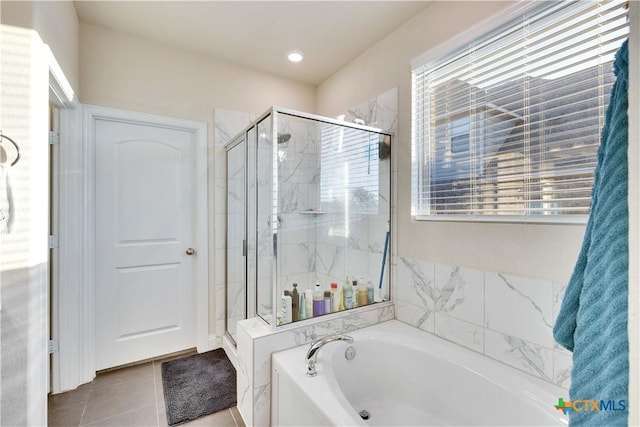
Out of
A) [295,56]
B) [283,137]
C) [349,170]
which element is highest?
[295,56]

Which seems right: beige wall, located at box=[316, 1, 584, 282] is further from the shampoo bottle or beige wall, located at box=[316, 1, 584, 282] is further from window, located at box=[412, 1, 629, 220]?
the shampoo bottle

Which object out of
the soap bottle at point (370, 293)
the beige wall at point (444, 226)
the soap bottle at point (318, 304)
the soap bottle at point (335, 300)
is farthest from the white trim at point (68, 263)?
the beige wall at point (444, 226)

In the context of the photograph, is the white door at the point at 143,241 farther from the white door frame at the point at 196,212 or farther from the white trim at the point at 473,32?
→ the white trim at the point at 473,32

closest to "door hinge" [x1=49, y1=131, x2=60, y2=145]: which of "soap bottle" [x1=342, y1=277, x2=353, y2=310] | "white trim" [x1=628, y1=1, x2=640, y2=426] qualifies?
"soap bottle" [x1=342, y1=277, x2=353, y2=310]

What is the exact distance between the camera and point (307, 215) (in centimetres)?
219

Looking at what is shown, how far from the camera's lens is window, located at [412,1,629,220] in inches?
49.7

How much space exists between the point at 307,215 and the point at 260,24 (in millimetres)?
1458

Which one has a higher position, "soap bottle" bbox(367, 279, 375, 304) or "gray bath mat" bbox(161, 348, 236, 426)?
"soap bottle" bbox(367, 279, 375, 304)

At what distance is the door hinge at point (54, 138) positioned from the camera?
1969 millimetres

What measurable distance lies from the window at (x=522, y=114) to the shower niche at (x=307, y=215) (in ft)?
1.43

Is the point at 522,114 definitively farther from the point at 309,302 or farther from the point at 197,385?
the point at 197,385

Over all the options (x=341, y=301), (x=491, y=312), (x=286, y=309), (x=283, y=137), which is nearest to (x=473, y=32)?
(x=283, y=137)

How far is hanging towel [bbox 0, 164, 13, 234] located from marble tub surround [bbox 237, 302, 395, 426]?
3.81ft

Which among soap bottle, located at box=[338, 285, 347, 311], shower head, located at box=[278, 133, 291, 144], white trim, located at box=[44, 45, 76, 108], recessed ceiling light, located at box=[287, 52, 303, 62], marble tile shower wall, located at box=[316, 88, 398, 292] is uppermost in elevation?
recessed ceiling light, located at box=[287, 52, 303, 62]
